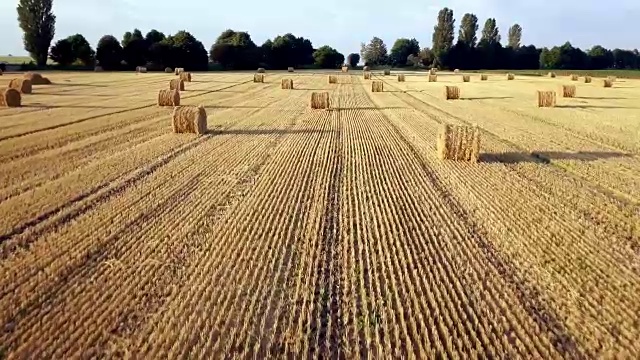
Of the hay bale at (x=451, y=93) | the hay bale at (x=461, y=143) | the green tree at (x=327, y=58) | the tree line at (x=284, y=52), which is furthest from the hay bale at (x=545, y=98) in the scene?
the green tree at (x=327, y=58)

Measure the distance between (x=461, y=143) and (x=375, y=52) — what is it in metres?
135

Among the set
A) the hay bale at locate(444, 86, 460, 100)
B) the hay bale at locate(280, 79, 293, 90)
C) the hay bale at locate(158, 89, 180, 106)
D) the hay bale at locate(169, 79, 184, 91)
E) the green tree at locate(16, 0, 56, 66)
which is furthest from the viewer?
the green tree at locate(16, 0, 56, 66)

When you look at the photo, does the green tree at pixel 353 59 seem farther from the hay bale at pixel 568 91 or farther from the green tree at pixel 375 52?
the hay bale at pixel 568 91

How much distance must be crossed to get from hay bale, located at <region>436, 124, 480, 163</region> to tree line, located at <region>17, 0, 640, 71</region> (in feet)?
250

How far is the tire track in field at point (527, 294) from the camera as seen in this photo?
16.7ft

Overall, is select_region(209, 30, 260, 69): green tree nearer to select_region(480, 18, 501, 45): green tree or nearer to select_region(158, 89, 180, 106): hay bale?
select_region(480, 18, 501, 45): green tree

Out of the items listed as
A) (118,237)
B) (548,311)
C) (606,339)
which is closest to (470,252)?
(548,311)

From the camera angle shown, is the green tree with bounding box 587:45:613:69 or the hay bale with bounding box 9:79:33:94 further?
the green tree with bounding box 587:45:613:69

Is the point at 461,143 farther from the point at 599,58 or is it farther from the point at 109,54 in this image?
the point at 599,58

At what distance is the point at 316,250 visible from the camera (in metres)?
7.32

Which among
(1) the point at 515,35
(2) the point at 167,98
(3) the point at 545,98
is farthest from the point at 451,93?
(1) the point at 515,35

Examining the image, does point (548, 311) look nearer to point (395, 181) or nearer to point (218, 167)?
point (395, 181)

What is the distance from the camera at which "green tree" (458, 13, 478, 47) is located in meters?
114

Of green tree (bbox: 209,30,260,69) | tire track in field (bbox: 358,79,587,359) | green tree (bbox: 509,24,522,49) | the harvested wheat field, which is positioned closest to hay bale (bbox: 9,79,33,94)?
the harvested wheat field
